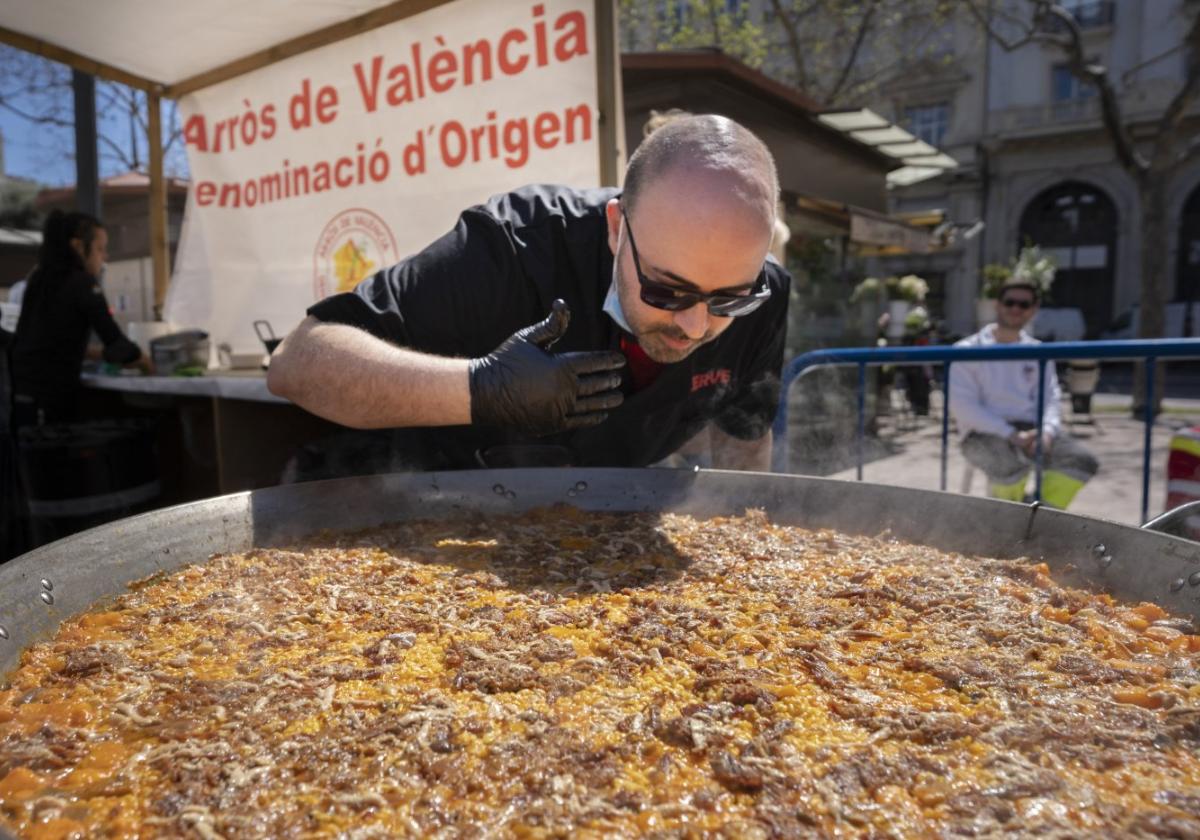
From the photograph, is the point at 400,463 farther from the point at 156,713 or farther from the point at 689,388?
the point at 156,713

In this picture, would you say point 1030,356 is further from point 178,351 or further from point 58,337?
point 58,337

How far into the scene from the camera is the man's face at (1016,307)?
241 inches

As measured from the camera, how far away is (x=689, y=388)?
2.76 meters

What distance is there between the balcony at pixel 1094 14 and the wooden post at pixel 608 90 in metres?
31.8

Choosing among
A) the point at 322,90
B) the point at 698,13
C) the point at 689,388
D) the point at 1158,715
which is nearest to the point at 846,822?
the point at 1158,715

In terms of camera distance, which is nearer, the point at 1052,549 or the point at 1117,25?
the point at 1052,549

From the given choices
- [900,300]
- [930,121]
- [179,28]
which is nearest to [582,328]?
[179,28]

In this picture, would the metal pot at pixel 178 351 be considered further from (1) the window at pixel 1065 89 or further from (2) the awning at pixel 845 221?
(1) the window at pixel 1065 89

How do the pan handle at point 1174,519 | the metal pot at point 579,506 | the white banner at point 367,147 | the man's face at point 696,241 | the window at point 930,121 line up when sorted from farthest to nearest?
1. the window at point 930,121
2. the white banner at point 367,147
3. the man's face at point 696,241
4. the pan handle at point 1174,519
5. the metal pot at point 579,506

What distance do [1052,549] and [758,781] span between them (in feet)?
3.95

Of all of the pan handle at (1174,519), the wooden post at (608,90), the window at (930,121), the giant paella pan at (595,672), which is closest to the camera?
the giant paella pan at (595,672)

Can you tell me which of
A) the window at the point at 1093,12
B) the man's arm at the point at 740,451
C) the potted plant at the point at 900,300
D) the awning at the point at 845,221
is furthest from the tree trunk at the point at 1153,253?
Result: the window at the point at 1093,12

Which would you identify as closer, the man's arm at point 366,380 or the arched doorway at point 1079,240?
the man's arm at point 366,380

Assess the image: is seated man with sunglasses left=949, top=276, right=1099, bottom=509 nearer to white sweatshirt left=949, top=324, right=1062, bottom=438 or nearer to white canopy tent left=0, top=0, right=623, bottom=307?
white sweatshirt left=949, top=324, right=1062, bottom=438
